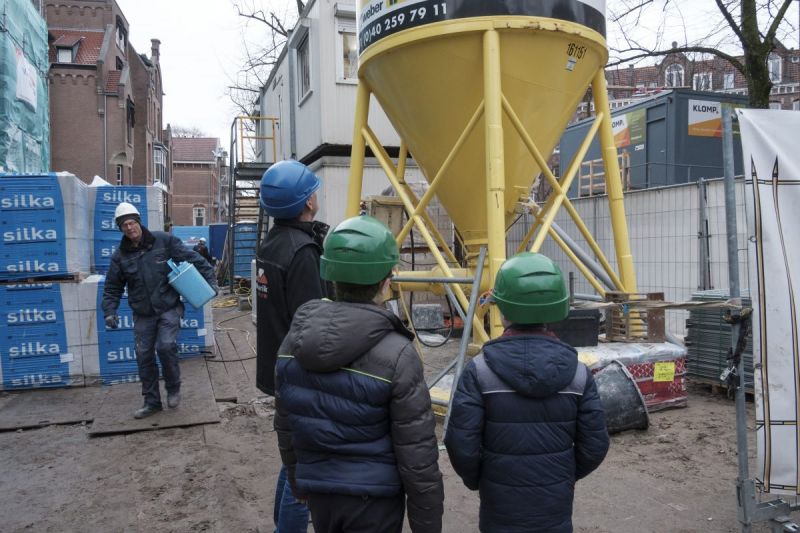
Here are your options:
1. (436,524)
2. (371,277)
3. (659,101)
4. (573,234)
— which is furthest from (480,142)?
(659,101)

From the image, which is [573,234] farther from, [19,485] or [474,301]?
[19,485]

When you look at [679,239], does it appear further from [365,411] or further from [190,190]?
[190,190]

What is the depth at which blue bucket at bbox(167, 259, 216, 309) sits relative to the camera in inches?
209

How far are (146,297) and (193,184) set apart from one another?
55.7 m

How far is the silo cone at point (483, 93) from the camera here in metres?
4.79

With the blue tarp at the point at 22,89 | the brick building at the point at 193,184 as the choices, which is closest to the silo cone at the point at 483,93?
the blue tarp at the point at 22,89

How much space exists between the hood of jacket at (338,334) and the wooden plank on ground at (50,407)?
4.47 metres

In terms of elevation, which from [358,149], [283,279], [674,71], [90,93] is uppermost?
[90,93]

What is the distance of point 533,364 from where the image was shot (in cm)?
192

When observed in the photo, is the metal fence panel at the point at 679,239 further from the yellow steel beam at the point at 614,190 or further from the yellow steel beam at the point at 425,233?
the yellow steel beam at the point at 425,233

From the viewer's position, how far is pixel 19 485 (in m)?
3.99

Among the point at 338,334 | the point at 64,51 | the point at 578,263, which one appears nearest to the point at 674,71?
the point at 578,263

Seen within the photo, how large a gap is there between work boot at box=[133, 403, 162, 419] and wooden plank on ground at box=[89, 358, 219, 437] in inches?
1.8

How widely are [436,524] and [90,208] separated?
647 centimetres
